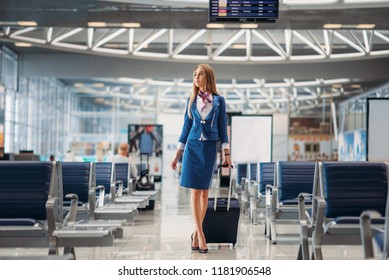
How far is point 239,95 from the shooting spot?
32.2 m

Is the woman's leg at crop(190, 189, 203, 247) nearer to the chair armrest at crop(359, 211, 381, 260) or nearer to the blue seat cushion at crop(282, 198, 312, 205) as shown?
the blue seat cushion at crop(282, 198, 312, 205)

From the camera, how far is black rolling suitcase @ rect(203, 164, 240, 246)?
825 centimetres

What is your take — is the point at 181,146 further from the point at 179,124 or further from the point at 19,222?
→ the point at 179,124

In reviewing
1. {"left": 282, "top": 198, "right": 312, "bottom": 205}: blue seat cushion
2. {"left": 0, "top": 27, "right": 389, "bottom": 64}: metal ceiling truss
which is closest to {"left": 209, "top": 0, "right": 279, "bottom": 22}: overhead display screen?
{"left": 282, "top": 198, "right": 312, "bottom": 205}: blue seat cushion

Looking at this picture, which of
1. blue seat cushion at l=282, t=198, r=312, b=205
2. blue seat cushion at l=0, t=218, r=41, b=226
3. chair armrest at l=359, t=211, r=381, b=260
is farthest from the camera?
blue seat cushion at l=282, t=198, r=312, b=205

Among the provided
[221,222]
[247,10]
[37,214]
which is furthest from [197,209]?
[247,10]

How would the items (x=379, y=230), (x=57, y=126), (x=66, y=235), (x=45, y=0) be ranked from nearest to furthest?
(x=379, y=230) → (x=66, y=235) → (x=45, y=0) → (x=57, y=126)

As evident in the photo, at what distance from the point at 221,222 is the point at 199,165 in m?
1.12

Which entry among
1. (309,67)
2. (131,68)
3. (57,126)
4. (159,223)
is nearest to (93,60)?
(131,68)

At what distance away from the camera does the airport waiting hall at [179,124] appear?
6094mm

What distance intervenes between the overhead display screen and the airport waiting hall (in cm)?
4
